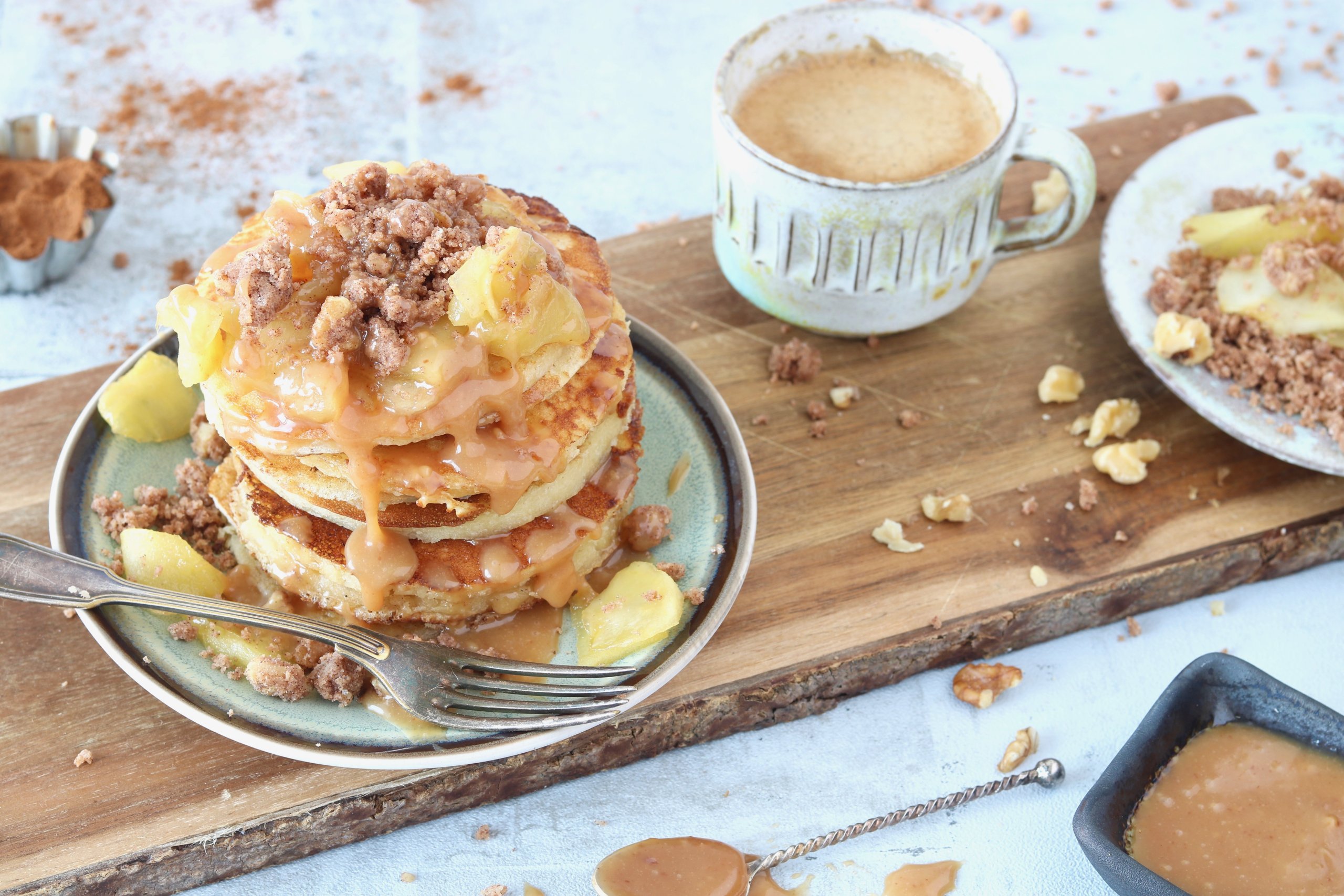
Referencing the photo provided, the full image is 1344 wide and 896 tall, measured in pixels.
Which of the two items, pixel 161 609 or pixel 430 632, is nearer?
pixel 161 609

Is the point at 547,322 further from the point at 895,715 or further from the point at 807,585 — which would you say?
the point at 895,715

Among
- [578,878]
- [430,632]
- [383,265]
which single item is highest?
[383,265]

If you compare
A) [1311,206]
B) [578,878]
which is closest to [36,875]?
[578,878]

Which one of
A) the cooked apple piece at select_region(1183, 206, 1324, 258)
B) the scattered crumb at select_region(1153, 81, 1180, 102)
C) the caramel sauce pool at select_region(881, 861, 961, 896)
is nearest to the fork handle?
the caramel sauce pool at select_region(881, 861, 961, 896)

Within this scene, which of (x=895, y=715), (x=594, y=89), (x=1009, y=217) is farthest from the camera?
(x=594, y=89)

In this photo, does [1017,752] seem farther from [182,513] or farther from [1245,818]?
[182,513]

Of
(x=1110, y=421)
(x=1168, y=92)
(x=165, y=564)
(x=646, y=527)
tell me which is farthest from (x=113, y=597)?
(x=1168, y=92)

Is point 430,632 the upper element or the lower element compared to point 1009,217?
lower

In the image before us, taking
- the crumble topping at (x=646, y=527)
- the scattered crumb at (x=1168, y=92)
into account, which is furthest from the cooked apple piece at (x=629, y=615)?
the scattered crumb at (x=1168, y=92)
